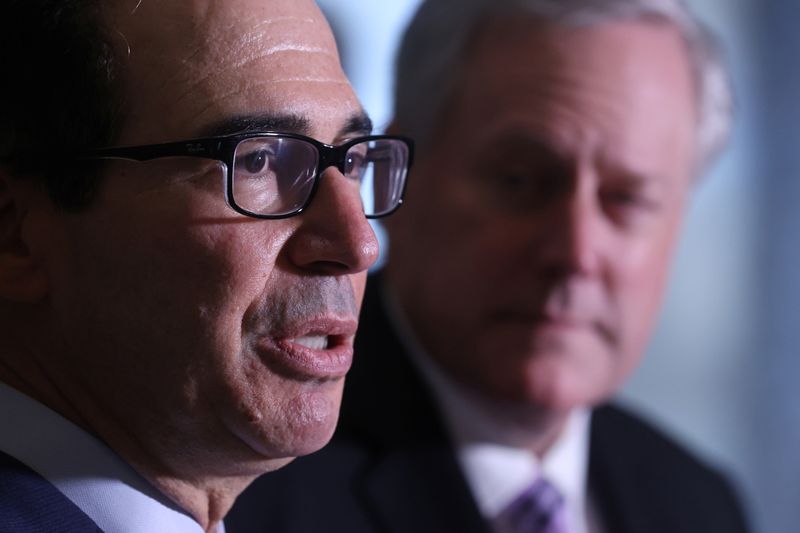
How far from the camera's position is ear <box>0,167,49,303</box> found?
2.82 feet

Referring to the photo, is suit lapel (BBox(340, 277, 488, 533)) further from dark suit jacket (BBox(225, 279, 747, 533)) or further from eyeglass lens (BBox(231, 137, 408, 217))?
eyeglass lens (BBox(231, 137, 408, 217))

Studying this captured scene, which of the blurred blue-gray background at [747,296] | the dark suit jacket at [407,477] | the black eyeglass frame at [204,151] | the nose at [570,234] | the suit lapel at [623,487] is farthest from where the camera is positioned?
the blurred blue-gray background at [747,296]

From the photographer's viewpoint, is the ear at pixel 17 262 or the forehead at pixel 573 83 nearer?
the ear at pixel 17 262

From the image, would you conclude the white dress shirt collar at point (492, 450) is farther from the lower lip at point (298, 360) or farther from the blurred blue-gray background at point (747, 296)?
the blurred blue-gray background at point (747, 296)

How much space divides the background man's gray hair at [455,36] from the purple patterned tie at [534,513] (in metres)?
0.56

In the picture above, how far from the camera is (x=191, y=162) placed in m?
0.82

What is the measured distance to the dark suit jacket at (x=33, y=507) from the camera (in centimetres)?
83

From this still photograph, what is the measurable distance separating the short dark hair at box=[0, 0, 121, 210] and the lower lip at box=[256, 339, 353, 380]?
7.6 inches

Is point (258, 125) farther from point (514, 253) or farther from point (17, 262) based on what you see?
point (514, 253)

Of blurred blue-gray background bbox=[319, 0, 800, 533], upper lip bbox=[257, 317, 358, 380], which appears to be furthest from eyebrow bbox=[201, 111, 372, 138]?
blurred blue-gray background bbox=[319, 0, 800, 533]

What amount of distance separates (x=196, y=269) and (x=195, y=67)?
16cm

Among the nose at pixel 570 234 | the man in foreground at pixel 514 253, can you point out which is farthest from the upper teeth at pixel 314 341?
the nose at pixel 570 234

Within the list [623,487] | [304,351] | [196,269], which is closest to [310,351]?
[304,351]

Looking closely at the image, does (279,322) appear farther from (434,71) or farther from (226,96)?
(434,71)
